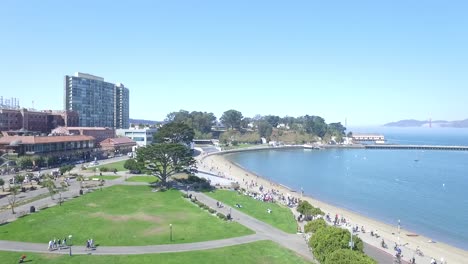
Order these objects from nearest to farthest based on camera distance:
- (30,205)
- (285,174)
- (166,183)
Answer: (30,205)
(166,183)
(285,174)

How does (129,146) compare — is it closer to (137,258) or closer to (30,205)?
(30,205)

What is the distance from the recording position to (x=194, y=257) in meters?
31.7

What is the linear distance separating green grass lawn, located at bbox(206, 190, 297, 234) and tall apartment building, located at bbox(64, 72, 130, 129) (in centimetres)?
12365

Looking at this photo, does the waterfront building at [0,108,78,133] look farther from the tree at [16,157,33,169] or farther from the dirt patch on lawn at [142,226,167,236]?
the dirt patch on lawn at [142,226,167,236]

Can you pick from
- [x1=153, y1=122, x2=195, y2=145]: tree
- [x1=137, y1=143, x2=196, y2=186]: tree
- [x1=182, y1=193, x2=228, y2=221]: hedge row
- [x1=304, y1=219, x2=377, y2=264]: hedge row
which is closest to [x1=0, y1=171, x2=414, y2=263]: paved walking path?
[x1=182, y1=193, x2=228, y2=221]: hedge row

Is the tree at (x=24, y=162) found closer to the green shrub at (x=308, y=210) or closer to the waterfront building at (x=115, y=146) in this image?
the waterfront building at (x=115, y=146)

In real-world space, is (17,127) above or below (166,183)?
above

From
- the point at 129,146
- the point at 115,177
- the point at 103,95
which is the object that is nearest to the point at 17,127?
the point at 129,146

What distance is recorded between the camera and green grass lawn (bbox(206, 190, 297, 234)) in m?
44.3

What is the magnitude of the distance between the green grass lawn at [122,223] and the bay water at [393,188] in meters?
31.9

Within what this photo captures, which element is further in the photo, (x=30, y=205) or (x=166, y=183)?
(x=166, y=183)

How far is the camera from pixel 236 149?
180 meters

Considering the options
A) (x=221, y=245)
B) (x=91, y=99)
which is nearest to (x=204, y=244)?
(x=221, y=245)

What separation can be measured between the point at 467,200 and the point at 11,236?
8080 centimetres
